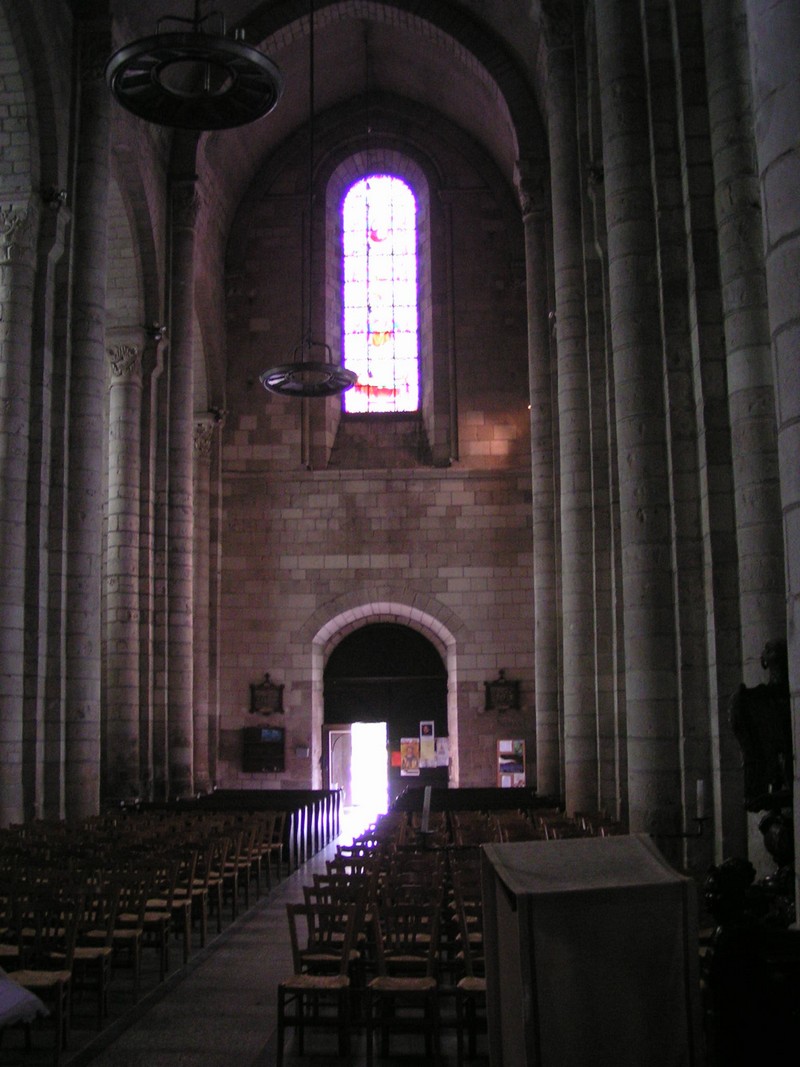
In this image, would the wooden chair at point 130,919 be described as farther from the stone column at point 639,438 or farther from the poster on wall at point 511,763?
the poster on wall at point 511,763

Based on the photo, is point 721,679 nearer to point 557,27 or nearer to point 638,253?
point 638,253

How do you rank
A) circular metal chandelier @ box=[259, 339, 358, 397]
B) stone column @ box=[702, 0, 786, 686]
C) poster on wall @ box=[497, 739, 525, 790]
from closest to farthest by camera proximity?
stone column @ box=[702, 0, 786, 686] → circular metal chandelier @ box=[259, 339, 358, 397] → poster on wall @ box=[497, 739, 525, 790]

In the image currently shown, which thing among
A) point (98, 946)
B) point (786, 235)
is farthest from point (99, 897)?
point (786, 235)

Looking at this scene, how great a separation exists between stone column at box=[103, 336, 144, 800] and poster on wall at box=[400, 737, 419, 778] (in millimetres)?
7806

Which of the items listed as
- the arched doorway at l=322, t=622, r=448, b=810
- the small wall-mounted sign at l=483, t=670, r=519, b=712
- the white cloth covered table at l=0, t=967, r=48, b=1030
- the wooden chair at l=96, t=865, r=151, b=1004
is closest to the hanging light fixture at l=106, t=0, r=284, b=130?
the wooden chair at l=96, t=865, r=151, b=1004

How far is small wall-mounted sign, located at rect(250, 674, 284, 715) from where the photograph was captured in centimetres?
2675

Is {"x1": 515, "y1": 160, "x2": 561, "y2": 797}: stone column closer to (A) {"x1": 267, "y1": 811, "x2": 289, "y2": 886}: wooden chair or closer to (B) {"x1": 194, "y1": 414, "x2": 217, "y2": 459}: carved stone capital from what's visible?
(A) {"x1": 267, "y1": 811, "x2": 289, "y2": 886}: wooden chair

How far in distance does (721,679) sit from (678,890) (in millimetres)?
7498

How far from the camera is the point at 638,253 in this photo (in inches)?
483

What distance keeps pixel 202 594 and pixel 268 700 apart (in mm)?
2836

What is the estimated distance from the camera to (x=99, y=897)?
8.38m

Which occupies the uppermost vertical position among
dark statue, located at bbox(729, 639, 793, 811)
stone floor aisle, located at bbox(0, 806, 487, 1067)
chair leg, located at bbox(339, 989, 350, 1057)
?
dark statue, located at bbox(729, 639, 793, 811)

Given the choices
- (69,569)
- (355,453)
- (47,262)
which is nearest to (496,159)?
(355,453)

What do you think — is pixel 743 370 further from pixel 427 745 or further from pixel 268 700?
pixel 427 745
